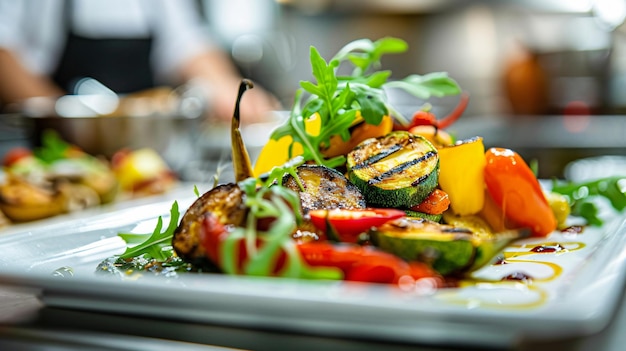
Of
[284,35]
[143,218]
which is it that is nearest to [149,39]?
[284,35]

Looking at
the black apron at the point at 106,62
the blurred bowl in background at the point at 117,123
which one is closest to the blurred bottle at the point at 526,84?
the black apron at the point at 106,62

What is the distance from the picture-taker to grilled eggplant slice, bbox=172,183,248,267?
85 cm

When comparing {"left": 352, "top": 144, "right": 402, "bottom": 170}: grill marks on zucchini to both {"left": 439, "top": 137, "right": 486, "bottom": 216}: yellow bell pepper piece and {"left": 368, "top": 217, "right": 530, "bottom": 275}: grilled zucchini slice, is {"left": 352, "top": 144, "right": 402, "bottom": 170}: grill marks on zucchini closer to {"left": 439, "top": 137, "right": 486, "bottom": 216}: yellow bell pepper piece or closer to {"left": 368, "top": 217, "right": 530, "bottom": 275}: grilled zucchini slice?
{"left": 439, "top": 137, "right": 486, "bottom": 216}: yellow bell pepper piece

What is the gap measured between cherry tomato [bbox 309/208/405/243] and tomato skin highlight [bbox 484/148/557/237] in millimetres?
368

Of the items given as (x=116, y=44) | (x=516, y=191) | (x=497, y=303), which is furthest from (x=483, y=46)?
(x=497, y=303)

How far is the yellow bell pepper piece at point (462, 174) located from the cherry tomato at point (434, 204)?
6 cm

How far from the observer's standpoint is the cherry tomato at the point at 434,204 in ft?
3.52

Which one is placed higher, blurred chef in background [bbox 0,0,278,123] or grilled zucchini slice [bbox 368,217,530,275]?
blurred chef in background [bbox 0,0,278,123]

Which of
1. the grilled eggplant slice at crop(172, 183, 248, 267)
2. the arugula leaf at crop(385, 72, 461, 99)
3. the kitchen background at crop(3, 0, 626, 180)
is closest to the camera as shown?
the grilled eggplant slice at crop(172, 183, 248, 267)

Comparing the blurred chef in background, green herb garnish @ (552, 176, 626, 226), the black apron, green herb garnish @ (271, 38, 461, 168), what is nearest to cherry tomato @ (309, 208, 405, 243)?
green herb garnish @ (271, 38, 461, 168)

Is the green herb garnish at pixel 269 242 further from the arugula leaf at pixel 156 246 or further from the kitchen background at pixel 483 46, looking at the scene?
the kitchen background at pixel 483 46

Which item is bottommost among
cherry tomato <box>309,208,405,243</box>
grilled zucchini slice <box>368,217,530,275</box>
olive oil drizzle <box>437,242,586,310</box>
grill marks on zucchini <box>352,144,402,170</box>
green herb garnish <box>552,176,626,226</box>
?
green herb garnish <box>552,176,626,226</box>

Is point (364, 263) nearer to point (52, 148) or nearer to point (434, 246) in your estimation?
point (434, 246)

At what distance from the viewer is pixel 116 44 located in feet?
14.3
